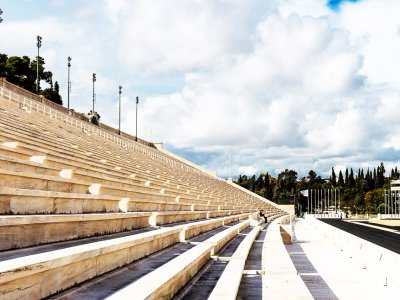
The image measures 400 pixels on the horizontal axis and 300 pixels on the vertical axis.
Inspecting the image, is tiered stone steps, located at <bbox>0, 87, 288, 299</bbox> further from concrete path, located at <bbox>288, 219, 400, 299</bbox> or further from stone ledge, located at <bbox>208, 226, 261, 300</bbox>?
concrete path, located at <bbox>288, 219, 400, 299</bbox>

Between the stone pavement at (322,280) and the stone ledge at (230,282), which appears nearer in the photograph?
the stone ledge at (230,282)

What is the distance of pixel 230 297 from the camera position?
16.9 feet

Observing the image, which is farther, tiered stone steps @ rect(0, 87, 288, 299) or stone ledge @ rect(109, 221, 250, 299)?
stone ledge @ rect(109, 221, 250, 299)

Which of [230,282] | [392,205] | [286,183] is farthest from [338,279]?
[286,183]

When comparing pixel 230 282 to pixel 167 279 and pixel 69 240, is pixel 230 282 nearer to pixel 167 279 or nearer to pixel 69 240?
pixel 167 279

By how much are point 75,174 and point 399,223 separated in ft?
167

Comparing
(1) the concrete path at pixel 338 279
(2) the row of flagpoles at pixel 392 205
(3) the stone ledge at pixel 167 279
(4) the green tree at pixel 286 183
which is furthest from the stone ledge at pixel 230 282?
(4) the green tree at pixel 286 183

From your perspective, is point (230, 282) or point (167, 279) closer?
point (167, 279)

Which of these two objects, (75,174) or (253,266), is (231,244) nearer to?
(253,266)

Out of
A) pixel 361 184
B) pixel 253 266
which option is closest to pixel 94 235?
pixel 253 266

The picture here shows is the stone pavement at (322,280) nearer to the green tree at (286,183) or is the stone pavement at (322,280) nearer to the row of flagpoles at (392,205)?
the row of flagpoles at (392,205)

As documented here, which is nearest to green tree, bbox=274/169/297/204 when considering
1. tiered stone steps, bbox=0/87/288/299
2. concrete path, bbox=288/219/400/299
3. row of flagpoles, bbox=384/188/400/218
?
row of flagpoles, bbox=384/188/400/218

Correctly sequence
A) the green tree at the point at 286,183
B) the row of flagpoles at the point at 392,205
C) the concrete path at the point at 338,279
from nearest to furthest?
the concrete path at the point at 338,279, the row of flagpoles at the point at 392,205, the green tree at the point at 286,183

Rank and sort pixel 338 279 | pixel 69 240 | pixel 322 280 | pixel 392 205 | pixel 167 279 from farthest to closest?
pixel 392 205
pixel 338 279
pixel 322 280
pixel 69 240
pixel 167 279
